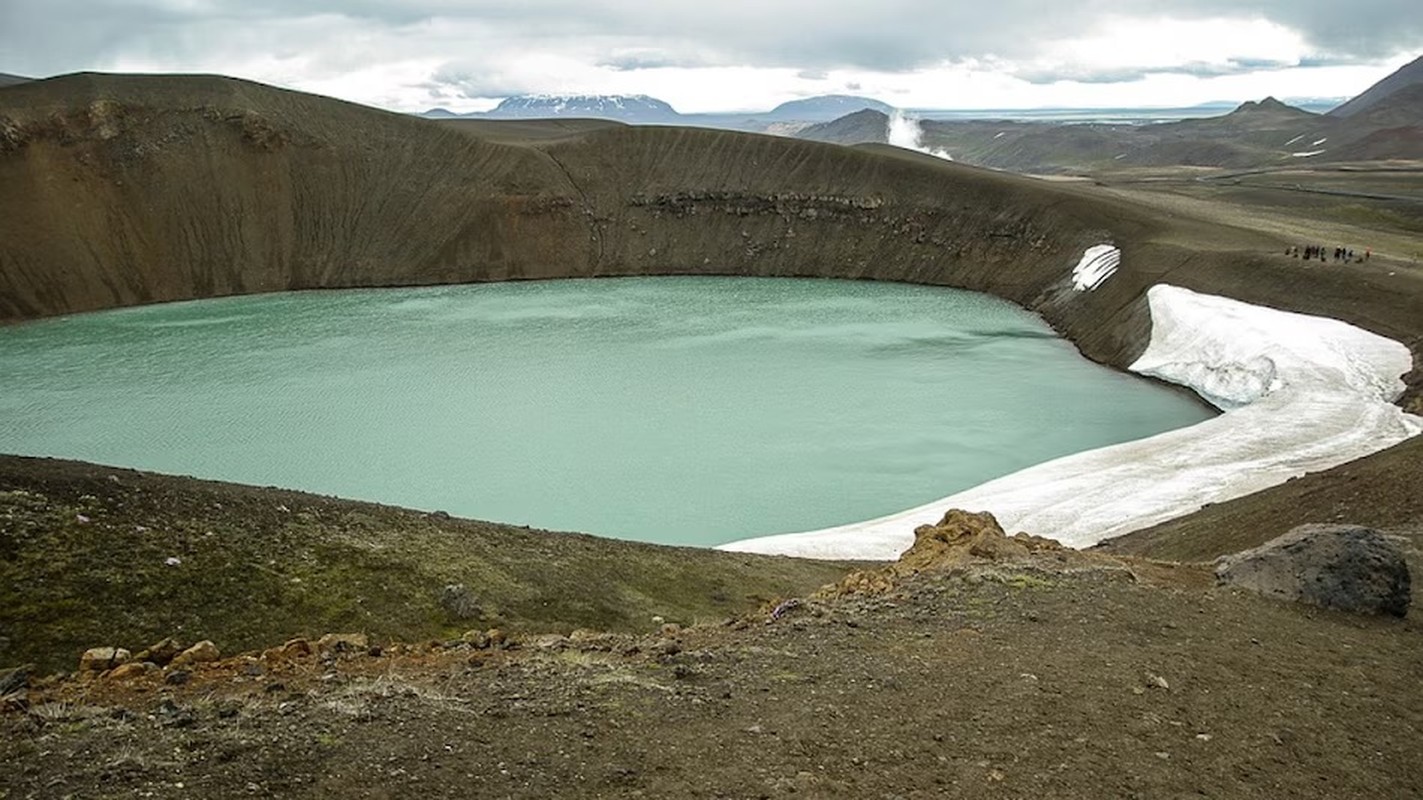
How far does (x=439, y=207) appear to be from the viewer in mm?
77438

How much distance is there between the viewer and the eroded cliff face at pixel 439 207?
65438mm

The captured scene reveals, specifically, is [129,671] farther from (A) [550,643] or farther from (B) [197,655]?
(A) [550,643]

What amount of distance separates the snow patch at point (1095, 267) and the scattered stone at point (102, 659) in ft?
177

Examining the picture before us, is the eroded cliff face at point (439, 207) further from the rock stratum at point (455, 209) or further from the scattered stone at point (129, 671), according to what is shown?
the scattered stone at point (129, 671)

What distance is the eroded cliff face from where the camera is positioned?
6544 centimetres

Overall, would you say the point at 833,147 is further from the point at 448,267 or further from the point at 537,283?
the point at 448,267

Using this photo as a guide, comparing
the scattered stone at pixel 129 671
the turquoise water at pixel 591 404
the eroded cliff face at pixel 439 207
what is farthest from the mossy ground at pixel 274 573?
the eroded cliff face at pixel 439 207

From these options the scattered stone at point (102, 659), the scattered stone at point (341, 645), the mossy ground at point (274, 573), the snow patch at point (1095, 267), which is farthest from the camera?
the snow patch at point (1095, 267)

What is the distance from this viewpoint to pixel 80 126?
71250 mm

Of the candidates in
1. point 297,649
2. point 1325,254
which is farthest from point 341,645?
point 1325,254

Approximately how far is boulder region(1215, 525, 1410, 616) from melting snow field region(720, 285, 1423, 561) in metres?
9.84

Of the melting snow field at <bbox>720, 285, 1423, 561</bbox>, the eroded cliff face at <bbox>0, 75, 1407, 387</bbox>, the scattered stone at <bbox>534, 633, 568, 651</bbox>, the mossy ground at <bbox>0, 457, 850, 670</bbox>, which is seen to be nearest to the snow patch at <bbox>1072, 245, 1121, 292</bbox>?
the eroded cliff face at <bbox>0, 75, 1407, 387</bbox>

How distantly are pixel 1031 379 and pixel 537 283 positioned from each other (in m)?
41.3

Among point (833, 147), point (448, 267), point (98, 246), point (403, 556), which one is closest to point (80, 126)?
point (98, 246)
